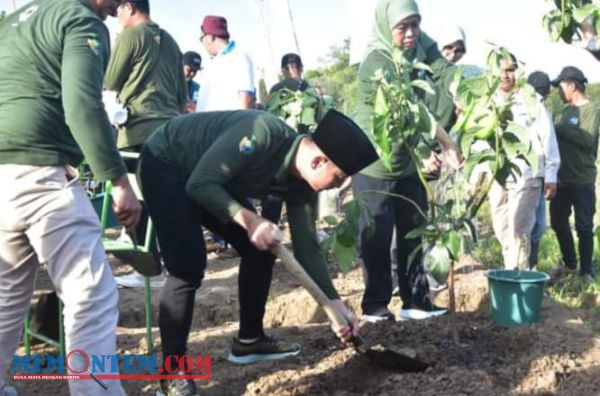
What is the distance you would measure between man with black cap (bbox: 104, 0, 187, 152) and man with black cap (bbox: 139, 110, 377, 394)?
3.58 feet

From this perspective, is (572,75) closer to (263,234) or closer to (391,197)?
(391,197)

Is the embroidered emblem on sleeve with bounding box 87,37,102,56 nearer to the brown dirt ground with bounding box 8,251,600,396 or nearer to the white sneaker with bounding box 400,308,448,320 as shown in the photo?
the brown dirt ground with bounding box 8,251,600,396

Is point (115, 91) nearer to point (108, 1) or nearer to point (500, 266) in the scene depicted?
point (108, 1)

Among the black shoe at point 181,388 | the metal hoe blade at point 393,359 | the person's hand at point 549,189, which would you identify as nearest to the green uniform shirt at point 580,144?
the person's hand at point 549,189

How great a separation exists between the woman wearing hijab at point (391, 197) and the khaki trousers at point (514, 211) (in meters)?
1.05

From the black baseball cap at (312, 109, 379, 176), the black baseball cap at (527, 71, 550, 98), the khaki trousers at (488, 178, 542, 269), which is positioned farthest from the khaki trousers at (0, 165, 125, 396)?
the black baseball cap at (527, 71, 550, 98)

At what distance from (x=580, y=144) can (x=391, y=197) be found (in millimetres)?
2322

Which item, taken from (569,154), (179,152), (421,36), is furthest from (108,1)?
(569,154)

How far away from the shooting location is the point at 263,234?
7.86 feet

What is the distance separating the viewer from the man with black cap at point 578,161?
5.08m

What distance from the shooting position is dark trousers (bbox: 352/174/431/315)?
349cm

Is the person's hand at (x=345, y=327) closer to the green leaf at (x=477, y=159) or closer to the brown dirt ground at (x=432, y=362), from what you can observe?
the brown dirt ground at (x=432, y=362)

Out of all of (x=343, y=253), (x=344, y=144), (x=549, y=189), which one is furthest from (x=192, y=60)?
(x=344, y=144)

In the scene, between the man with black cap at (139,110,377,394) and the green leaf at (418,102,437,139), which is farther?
the green leaf at (418,102,437,139)
